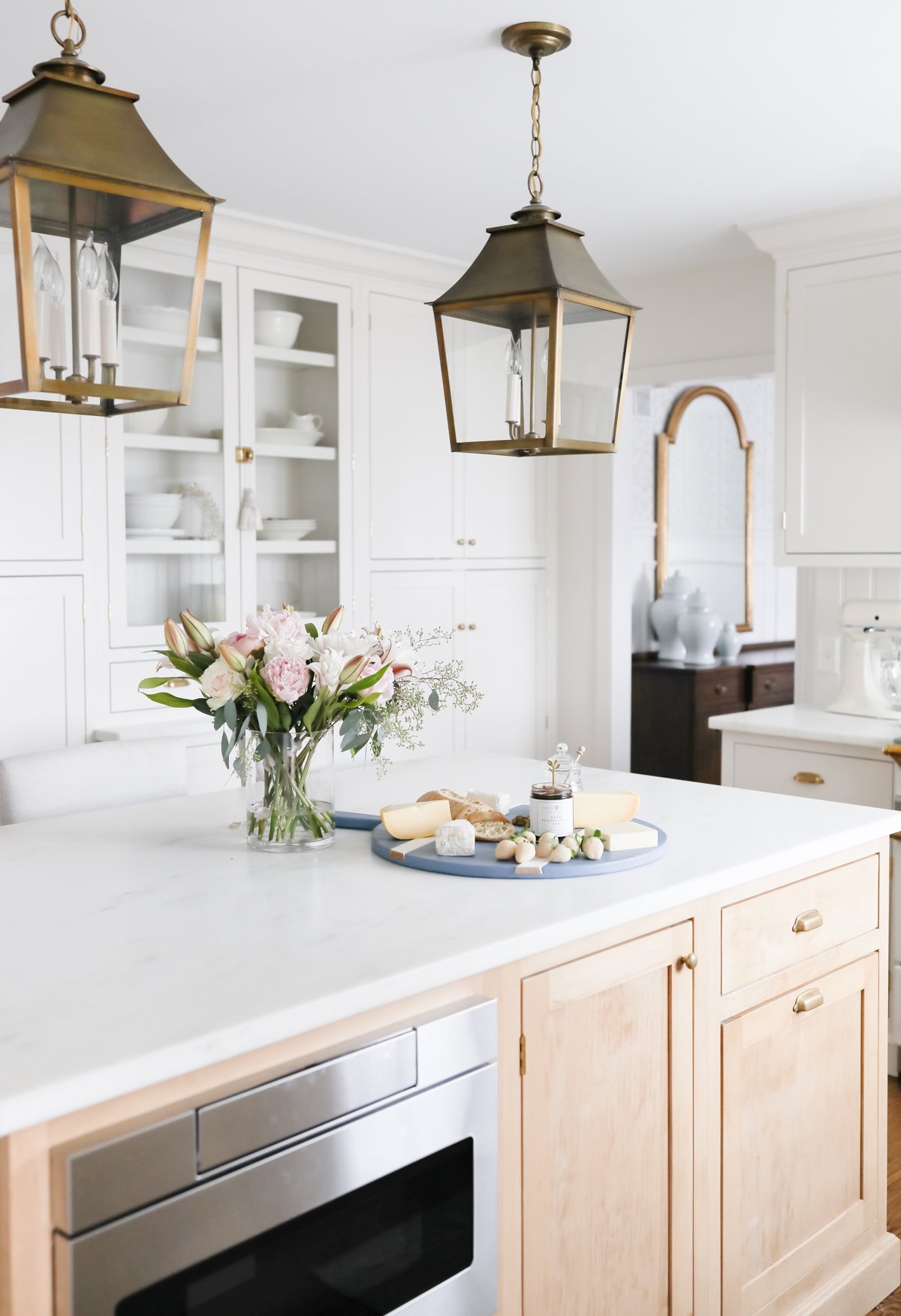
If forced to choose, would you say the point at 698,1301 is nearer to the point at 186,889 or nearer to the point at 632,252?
the point at 186,889

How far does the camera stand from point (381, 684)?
1942mm

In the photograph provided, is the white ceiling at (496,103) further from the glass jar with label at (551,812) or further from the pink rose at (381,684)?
the glass jar with label at (551,812)

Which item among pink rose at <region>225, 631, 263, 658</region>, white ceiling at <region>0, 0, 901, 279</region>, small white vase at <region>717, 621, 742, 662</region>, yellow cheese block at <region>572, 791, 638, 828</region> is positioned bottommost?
yellow cheese block at <region>572, 791, 638, 828</region>

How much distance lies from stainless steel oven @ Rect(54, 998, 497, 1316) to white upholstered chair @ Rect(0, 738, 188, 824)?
1.16 m

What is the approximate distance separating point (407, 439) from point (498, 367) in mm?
2572

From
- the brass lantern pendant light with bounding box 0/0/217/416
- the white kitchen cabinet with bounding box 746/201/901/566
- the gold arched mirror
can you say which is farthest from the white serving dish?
the brass lantern pendant light with bounding box 0/0/217/416

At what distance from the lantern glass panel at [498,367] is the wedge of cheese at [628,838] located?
2.10ft

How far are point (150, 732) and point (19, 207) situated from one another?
2466mm

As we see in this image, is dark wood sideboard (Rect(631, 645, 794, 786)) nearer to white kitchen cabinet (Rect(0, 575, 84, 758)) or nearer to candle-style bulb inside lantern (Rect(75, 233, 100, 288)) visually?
white kitchen cabinet (Rect(0, 575, 84, 758))

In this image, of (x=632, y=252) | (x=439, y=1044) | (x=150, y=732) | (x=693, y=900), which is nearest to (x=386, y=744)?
(x=150, y=732)

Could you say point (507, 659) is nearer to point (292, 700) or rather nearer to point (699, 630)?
point (699, 630)

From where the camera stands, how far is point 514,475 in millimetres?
4875

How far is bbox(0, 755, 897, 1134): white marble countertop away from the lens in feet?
3.92

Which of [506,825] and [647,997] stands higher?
[506,825]
